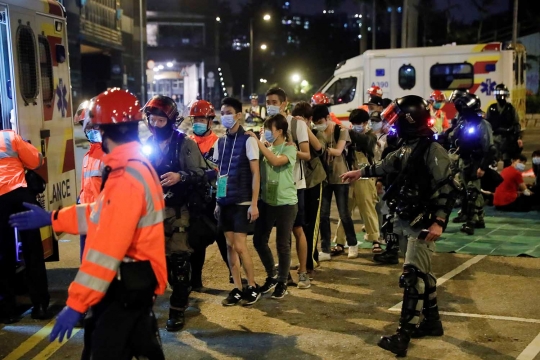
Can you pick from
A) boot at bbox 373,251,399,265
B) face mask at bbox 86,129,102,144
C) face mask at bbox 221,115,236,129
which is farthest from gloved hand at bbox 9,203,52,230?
boot at bbox 373,251,399,265

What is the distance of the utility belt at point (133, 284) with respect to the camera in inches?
130

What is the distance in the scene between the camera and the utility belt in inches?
130

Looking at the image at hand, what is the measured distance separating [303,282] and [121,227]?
408 centimetres

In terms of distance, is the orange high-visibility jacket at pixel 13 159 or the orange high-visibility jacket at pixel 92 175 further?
the orange high-visibility jacket at pixel 13 159

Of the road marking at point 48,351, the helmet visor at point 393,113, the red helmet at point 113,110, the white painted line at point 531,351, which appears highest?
the red helmet at point 113,110

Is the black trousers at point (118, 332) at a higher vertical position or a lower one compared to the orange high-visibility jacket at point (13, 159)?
lower

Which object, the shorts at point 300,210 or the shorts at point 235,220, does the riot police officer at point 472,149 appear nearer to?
the shorts at point 300,210

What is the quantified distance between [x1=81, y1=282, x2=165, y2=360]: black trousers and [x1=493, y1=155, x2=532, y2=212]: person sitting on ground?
347 inches

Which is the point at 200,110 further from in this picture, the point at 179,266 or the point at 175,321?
the point at 175,321

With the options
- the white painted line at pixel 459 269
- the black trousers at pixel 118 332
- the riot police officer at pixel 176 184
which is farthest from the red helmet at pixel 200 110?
the black trousers at pixel 118 332

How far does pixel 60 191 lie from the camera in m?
7.28

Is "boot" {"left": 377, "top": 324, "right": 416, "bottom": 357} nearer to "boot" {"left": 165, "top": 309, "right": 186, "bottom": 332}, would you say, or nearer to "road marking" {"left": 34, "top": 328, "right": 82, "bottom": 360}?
"boot" {"left": 165, "top": 309, "right": 186, "bottom": 332}

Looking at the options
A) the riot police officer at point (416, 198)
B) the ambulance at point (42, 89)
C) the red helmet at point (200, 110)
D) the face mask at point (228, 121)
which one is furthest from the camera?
the red helmet at point (200, 110)

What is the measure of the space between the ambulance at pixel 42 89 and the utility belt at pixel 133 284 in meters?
3.58
